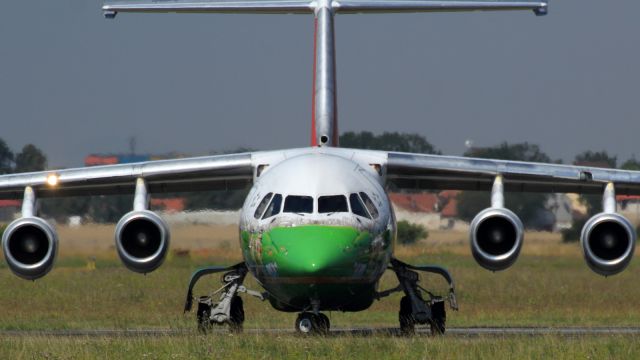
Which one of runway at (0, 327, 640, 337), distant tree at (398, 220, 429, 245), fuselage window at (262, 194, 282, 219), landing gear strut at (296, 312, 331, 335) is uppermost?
distant tree at (398, 220, 429, 245)

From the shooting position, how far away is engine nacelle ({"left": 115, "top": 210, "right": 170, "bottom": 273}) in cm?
1691

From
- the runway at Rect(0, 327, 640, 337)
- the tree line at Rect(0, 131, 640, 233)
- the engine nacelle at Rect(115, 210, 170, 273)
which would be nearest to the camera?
the engine nacelle at Rect(115, 210, 170, 273)

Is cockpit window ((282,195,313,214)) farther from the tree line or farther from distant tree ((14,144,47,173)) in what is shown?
distant tree ((14,144,47,173))

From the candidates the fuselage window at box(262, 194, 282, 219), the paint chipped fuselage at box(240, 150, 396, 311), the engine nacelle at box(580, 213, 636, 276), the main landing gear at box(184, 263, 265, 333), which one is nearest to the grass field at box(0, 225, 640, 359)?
the paint chipped fuselage at box(240, 150, 396, 311)

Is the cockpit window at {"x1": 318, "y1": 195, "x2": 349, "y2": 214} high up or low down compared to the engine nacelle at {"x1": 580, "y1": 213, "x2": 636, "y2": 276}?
up

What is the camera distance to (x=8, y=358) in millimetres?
12711

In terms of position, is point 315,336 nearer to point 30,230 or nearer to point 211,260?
point 30,230

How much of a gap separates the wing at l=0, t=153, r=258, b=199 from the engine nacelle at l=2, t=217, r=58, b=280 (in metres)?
0.82

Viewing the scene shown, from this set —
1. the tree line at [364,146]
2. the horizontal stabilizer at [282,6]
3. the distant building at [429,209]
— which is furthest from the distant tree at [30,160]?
the horizontal stabilizer at [282,6]

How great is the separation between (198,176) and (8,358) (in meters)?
5.72

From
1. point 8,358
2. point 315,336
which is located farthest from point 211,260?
point 8,358

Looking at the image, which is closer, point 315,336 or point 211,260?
point 315,336

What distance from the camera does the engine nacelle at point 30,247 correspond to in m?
17.1

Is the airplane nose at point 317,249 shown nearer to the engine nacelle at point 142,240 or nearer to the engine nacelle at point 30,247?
the engine nacelle at point 142,240
